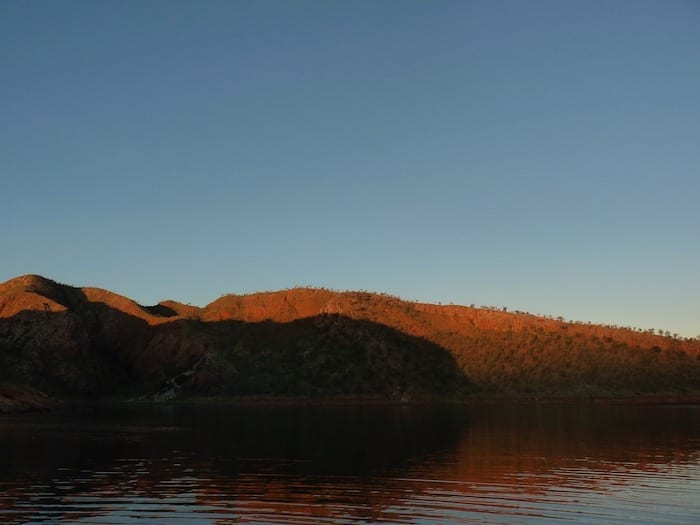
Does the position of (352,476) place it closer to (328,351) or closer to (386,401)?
(386,401)

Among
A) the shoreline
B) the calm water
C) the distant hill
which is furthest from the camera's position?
the distant hill

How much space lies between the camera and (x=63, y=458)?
34.2m

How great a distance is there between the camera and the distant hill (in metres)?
116

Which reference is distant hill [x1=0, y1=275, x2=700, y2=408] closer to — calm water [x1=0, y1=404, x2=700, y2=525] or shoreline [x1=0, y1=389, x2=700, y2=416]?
shoreline [x1=0, y1=389, x2=700, y2=416]

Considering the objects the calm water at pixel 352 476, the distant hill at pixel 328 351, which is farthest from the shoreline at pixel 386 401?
the calm water at pixel 352 476

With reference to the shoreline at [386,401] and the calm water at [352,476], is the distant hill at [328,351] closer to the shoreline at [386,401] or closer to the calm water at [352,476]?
the shoreline at [386,401]

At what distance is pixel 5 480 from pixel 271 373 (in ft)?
325

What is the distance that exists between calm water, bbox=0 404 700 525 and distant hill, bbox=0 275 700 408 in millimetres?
66135

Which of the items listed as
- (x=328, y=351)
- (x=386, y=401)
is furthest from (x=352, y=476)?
(x=328, y=351)

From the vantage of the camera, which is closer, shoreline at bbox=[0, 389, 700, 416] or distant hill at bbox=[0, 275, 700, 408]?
shoreline at bbox=[0, 389, 700, 416]

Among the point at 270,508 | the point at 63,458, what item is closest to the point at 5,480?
the point at 63,458

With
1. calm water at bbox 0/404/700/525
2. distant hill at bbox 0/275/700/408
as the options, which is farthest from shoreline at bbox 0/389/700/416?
calm water at bbox 0/404/700/525

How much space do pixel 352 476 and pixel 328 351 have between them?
102 meters

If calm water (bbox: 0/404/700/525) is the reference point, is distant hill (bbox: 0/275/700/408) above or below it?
above
